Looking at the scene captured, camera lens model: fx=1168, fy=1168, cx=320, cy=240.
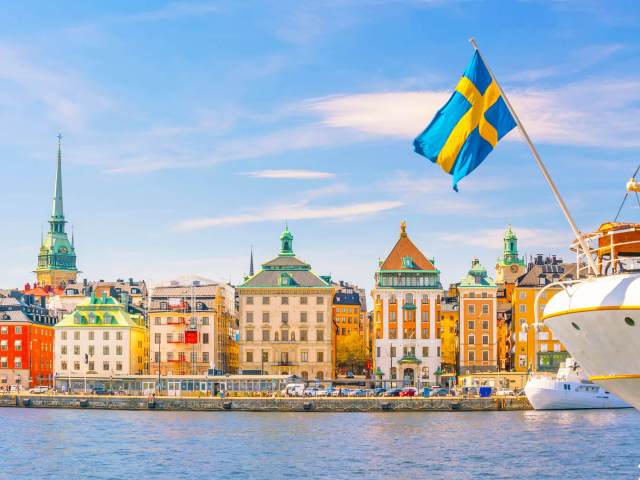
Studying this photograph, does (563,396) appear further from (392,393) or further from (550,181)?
(550,181)

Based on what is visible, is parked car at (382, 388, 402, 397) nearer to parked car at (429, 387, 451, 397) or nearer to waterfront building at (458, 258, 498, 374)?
parked car at (429, 387, 451, 397)

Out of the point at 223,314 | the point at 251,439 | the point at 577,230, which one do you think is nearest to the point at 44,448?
the point at 251,439

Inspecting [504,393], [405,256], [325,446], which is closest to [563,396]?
[504,393]

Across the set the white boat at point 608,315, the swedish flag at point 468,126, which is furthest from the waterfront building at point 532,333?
the swedish flag at point 468,126

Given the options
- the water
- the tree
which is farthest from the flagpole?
the tree

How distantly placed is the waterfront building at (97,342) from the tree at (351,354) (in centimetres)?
3689

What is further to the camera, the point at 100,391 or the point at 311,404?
the point at 100,391

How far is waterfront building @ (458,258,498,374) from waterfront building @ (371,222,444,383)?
491 cm

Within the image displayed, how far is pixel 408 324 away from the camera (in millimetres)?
159375

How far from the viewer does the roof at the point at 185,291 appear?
552 ft

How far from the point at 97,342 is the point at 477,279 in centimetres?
5486

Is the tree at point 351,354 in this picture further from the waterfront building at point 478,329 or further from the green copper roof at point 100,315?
the green copper roof at point 100,315

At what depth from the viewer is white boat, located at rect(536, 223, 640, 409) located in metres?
32.1

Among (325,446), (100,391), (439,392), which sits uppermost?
(325,446)
